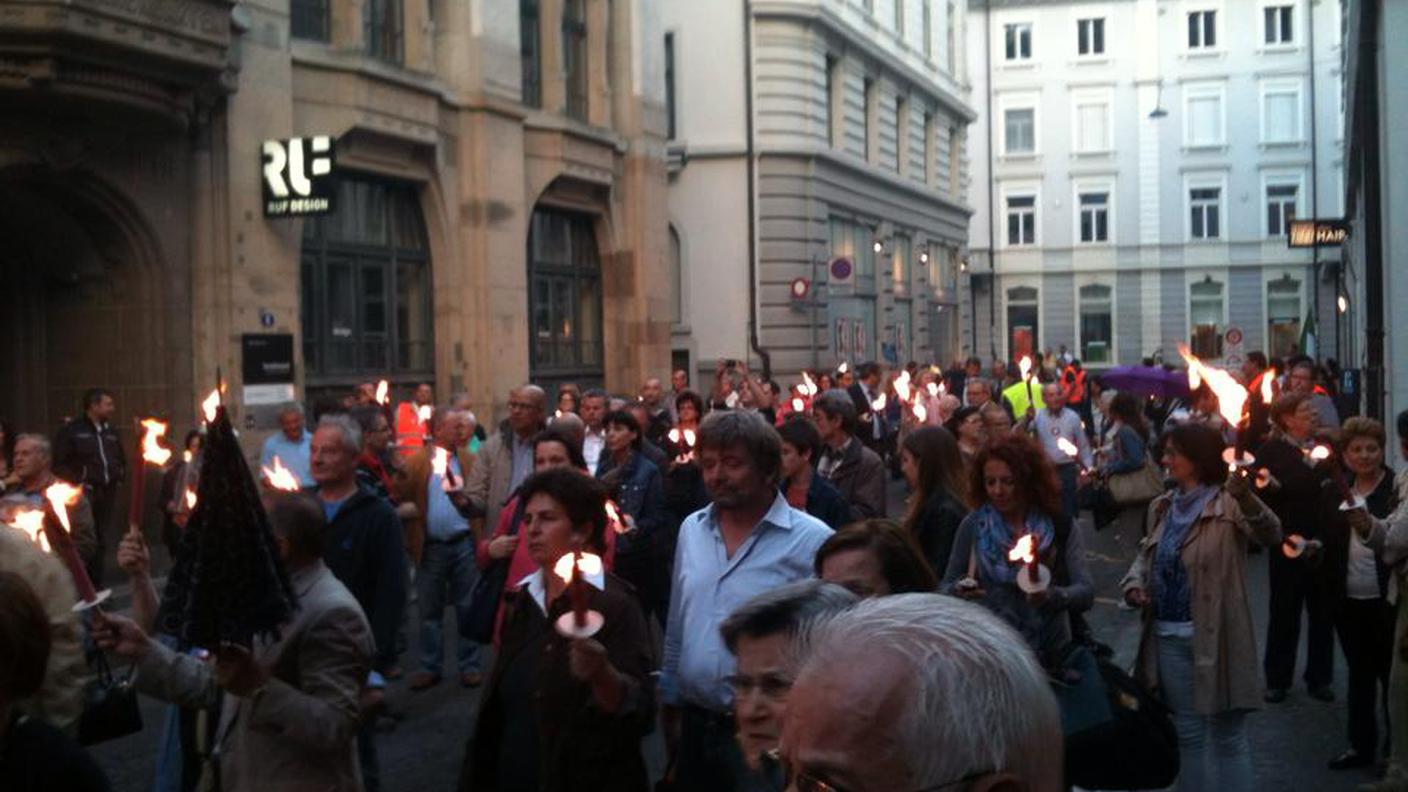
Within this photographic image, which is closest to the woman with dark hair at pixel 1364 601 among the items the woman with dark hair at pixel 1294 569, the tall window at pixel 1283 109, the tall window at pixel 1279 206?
the woman with dark hair at pixel 1294 569

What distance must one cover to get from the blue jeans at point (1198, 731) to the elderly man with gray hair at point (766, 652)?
3722 millimetres

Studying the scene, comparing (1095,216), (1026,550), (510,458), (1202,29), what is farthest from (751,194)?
(1202,29)

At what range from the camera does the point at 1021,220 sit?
65812 millimetres

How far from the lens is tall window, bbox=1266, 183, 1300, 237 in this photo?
207 ft

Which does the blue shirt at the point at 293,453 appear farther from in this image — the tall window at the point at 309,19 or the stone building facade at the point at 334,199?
the tall window at the point at 309,19

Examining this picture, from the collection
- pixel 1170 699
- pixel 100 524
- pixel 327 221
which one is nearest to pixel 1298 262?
pixel 327 221

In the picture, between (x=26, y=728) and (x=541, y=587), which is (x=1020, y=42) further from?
(x=26, y=728)

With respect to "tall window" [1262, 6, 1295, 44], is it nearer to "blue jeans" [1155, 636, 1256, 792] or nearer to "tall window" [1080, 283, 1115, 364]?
"tall window" [1080, 283, 1115, 364]

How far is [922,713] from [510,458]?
8.65 meters

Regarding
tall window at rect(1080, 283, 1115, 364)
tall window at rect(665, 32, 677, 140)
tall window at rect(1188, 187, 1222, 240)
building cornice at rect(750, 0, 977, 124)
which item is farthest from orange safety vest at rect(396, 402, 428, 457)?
tall window at rect(1188, 187, 1222, 240)

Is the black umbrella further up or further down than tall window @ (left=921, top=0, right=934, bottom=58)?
further down

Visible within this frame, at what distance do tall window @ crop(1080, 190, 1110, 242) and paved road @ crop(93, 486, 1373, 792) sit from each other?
5583cm

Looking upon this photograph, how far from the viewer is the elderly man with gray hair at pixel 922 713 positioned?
1.97 meters

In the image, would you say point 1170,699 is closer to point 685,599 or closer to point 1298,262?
point 685,599
